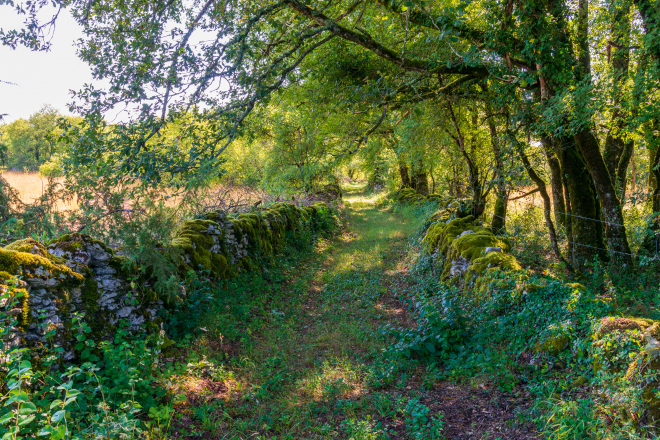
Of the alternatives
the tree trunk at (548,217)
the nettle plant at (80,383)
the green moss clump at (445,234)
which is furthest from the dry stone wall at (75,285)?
the tree trunk at (548,217)

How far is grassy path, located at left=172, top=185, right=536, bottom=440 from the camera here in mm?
3598

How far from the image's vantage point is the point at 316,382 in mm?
4488

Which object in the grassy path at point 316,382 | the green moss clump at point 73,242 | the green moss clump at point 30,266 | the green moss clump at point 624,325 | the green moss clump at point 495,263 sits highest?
the green moss clump at point 73,242

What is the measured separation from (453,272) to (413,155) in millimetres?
8127

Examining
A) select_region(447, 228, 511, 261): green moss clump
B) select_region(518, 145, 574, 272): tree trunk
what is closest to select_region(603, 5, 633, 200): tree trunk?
select_region(518, 145, 574, 272): tree trunk

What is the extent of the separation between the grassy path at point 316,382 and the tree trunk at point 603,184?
4714 millimetres

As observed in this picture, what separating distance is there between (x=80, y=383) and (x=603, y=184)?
896 centimetres

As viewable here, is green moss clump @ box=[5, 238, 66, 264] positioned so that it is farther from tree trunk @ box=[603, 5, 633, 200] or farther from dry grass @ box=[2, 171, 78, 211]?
tree trunk @ box=[603, 5, 633, 200]

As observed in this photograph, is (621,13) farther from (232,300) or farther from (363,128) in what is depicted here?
(232,300)

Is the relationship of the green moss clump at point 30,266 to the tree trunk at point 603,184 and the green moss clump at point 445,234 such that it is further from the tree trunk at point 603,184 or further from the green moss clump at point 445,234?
the tree trunk at point 603,184

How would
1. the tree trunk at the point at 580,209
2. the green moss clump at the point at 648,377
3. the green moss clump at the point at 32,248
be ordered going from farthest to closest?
the tree trunk at the point at 580,209, the green moss clump at the point at 32,248, the green moss clump at the point at 648,377

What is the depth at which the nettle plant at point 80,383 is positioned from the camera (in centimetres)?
254

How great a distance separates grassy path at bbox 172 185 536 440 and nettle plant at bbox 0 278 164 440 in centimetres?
64

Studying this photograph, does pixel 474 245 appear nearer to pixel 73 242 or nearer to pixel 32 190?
pixel 73 242
